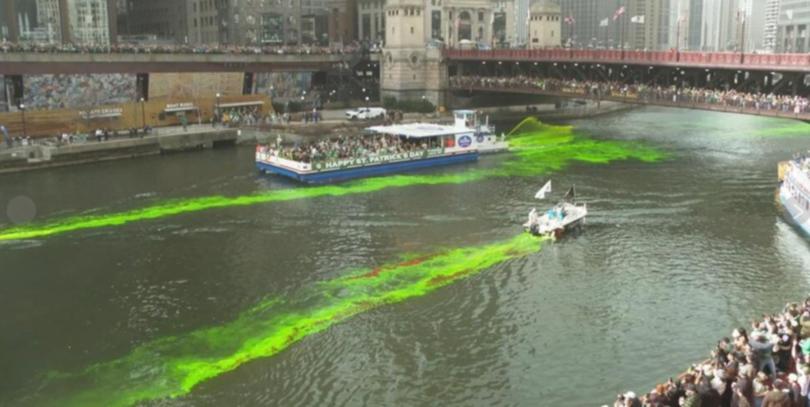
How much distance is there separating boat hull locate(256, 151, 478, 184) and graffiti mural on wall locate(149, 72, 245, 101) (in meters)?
30.7

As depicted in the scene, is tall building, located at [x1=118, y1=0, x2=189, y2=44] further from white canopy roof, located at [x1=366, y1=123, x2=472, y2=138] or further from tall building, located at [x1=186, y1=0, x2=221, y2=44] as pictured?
white canopy roof, located at [x1=366, y1=123, x2=472, y2=138]

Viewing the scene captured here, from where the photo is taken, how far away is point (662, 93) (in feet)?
269

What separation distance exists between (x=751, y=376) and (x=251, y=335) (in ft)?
63.6

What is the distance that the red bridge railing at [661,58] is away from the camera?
6819 centimetres

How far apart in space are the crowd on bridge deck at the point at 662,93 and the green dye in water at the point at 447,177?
18.2 feet

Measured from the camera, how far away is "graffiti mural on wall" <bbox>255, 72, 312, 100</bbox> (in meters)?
111

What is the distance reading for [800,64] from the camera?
6631 cm

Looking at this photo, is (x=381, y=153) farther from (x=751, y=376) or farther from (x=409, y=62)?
(x=751, y=376)

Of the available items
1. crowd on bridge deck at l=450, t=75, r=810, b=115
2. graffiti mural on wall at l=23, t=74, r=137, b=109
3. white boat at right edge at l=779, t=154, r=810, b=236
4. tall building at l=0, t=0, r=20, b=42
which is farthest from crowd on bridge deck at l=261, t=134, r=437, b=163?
tall building at l=0, t=0, r=20, b=42

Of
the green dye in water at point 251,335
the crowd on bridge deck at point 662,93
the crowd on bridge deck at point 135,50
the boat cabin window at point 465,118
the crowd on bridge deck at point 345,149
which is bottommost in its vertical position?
the green dye in water at point 251,335

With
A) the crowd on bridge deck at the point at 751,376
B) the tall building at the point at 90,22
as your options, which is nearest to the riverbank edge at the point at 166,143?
the tall building at the point at 90,22

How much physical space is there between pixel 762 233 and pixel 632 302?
1636cm

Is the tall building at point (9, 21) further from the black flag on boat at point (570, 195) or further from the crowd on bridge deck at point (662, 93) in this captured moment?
the black flag on boat at point (570, 195)

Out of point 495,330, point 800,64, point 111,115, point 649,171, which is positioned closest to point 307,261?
point 495,330
